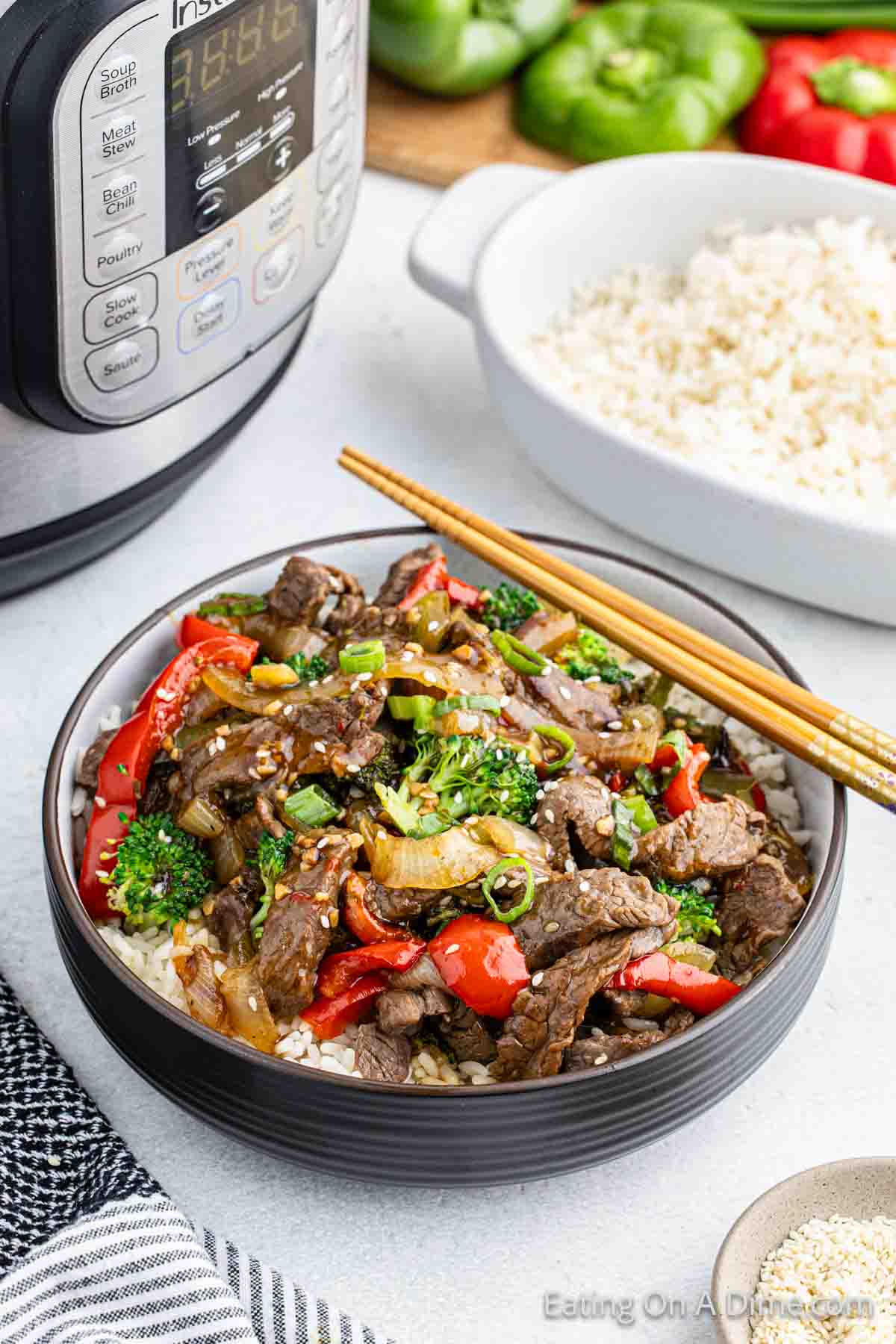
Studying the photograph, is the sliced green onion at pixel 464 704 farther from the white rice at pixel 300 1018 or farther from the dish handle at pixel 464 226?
the dish handle at pixel 464 226

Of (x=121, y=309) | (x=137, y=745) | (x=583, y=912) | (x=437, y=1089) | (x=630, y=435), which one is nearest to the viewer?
(x=437, y=1089)

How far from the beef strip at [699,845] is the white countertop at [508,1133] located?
22 centimetres

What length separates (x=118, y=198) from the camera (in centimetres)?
150

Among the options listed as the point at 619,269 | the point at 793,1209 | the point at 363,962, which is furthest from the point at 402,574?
the point at 619,269

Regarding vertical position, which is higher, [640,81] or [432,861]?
[640,81]

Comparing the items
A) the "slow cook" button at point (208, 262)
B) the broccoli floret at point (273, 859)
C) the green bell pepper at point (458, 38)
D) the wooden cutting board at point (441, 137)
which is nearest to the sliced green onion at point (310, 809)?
the broccoli floret at point (273, 859)

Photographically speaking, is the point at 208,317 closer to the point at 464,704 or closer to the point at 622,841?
the point at 464,704

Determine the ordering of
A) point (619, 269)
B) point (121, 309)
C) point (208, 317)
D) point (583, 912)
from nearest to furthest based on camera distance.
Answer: point (583, 912), point (121, 309), point (208, 317), point (619, 269)

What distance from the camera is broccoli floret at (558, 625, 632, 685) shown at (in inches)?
63.2

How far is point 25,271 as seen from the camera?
1491 mm

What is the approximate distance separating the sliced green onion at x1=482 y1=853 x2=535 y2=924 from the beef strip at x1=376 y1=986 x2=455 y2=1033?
0.08 meters

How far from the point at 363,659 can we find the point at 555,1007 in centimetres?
39

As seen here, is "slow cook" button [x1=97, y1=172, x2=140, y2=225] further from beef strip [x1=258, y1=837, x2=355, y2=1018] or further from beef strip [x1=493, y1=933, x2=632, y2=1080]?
beef strip [x1=493, y1=933, x2=632, y2=1080]

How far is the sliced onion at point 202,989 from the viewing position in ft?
4.25
